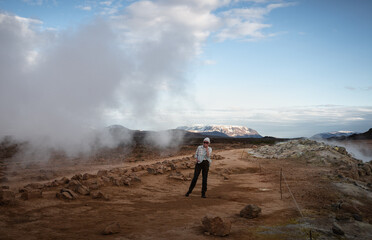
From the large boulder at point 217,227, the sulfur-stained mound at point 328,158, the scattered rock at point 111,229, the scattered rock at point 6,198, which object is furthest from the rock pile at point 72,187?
the sulfur-stained mound at point 328,158

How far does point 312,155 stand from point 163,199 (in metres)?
13.1

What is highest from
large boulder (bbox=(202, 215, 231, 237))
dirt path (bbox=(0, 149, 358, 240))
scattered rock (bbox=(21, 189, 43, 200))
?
scattered rock (bbox=(21, 189, 43, 200))

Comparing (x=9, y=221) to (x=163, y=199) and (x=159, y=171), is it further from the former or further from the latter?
(x=159, y=171)

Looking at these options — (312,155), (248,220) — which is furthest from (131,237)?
(312,155)

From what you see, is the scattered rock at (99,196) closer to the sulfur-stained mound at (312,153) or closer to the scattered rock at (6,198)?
the scattered rock at (6,198)

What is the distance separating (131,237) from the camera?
430 cm

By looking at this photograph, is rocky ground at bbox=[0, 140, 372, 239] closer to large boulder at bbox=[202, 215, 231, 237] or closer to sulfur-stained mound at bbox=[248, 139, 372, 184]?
large boulder at bbox=[202, 215, 231, 237]

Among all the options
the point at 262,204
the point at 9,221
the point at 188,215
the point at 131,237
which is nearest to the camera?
the point at 131,237

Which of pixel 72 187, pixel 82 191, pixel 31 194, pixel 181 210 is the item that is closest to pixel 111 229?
pixel 181 210

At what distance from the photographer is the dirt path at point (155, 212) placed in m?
4.50

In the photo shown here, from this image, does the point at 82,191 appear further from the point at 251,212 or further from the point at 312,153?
the point at 312,153

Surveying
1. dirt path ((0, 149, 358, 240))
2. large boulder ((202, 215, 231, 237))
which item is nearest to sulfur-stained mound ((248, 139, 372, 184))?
dirt path ((0, 149, 358, 240))

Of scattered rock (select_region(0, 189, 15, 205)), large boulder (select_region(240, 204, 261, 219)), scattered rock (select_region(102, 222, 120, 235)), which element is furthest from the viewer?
scattered rock (select_region(0, 189, 15, 205))

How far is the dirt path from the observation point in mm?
4500
